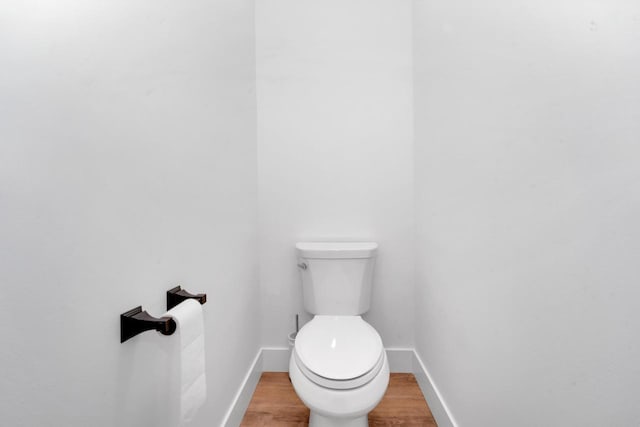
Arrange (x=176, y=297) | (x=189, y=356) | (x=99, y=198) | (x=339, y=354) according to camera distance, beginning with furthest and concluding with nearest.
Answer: (x=339, y=354) < (x=176, y=297) < (x=189, y=356) < (x=99, y=198)

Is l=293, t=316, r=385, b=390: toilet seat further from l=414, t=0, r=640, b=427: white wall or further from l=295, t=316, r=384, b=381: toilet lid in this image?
l=414, t=0, r=640, b=427: white wall

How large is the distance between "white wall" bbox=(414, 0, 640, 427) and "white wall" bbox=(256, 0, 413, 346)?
48 cm

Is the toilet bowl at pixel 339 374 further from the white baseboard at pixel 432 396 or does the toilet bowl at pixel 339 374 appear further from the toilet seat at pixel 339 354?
the white baseboard at pixel 432 396

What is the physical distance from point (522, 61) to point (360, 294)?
1172 millimetres

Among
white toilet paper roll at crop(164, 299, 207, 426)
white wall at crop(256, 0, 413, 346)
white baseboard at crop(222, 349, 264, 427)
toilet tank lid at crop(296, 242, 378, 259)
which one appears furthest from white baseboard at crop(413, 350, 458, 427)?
white toilet paper roll at crop(164, 299, 207, 426)

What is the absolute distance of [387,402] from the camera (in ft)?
5.09

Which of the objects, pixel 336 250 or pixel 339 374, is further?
pixel 336 250

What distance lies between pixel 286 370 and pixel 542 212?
5.10 ft

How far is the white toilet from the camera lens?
42.6 inches

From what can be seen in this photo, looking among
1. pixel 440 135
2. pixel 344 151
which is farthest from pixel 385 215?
pixel 440 135

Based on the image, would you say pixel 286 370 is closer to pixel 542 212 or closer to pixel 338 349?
pixel 338 349

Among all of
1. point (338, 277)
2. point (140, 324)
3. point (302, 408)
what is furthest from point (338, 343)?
point (140, 324)

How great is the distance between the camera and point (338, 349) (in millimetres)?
1227

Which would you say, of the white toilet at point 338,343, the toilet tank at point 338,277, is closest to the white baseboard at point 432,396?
the white toilet at point 338,343
